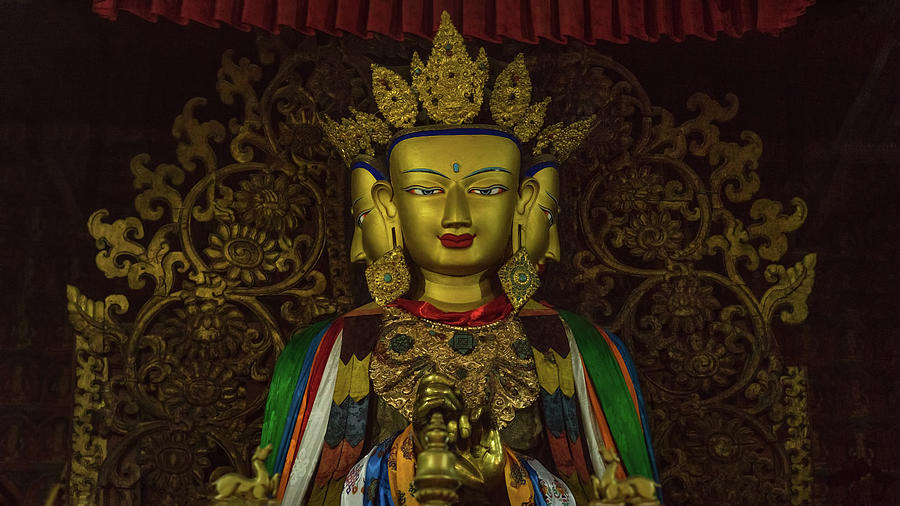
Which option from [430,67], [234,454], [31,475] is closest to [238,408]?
[234,454]

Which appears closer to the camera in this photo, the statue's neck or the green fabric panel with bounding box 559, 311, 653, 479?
the green fabric panel with bounding box 559, 311, 653, 479

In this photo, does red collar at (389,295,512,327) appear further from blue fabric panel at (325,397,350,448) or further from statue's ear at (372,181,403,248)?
blue fabric panel at (325,397,350,448)

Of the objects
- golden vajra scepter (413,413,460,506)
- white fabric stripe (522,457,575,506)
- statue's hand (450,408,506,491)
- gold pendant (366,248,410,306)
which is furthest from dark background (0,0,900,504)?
golden vajra scepter (413,413,460,506)

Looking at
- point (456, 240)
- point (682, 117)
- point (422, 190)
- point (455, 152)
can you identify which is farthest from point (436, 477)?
point (682, 117)

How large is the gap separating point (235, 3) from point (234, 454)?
153cm

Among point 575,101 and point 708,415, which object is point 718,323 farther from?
point 575,101

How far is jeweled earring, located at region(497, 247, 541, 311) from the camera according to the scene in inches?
162

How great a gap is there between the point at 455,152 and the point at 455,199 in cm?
18

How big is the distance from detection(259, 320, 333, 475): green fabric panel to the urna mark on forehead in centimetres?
62

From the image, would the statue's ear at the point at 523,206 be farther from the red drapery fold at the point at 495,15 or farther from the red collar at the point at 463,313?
the red drapery fold at the point at 495,15

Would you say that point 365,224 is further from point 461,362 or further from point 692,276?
point 692,276

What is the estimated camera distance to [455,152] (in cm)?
418

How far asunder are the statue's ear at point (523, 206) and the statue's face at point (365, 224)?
419 millimetres

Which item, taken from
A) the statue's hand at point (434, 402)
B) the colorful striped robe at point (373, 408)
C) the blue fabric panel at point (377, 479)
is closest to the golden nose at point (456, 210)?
the colorful striped robe at point (373, 408)
